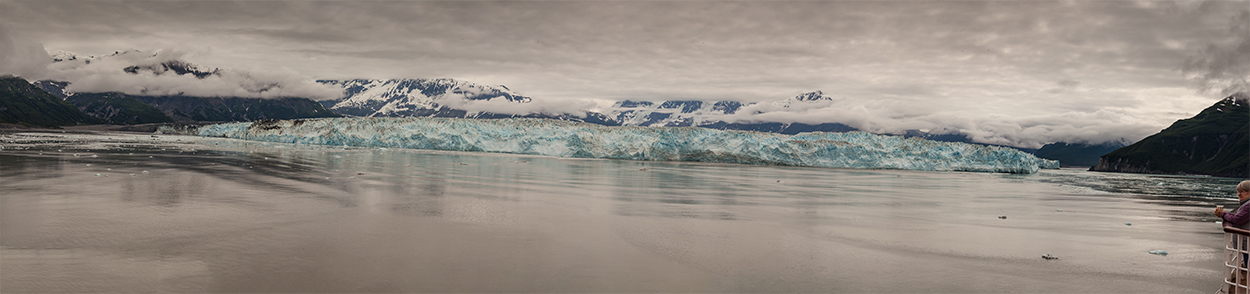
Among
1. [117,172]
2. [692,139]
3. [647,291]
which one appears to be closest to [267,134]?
[692,139]

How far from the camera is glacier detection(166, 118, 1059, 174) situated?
202ft

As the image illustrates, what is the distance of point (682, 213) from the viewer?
49.3 ft

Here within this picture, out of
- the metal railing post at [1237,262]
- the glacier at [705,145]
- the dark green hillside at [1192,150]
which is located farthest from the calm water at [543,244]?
the dark green hillside at [1192,150]

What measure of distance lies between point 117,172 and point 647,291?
24589mm

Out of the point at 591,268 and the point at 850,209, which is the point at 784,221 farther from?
the point at 591,268

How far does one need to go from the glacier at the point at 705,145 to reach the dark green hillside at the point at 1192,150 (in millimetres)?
67534

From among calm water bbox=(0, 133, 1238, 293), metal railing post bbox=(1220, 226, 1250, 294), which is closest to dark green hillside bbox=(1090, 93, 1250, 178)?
calm water bbox=(0, 133, 1238, 293)

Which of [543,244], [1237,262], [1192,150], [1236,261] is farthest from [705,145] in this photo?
[1192,150]

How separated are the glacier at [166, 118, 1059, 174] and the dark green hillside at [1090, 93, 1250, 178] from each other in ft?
222

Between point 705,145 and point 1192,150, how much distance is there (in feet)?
396

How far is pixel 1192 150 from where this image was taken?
4719 inches

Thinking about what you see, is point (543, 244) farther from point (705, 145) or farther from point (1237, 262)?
point (705, 145)

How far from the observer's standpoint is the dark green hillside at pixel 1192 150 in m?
110

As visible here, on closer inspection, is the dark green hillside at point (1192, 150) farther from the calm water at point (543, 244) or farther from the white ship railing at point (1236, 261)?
the white ship railing at point (1236, 261)
